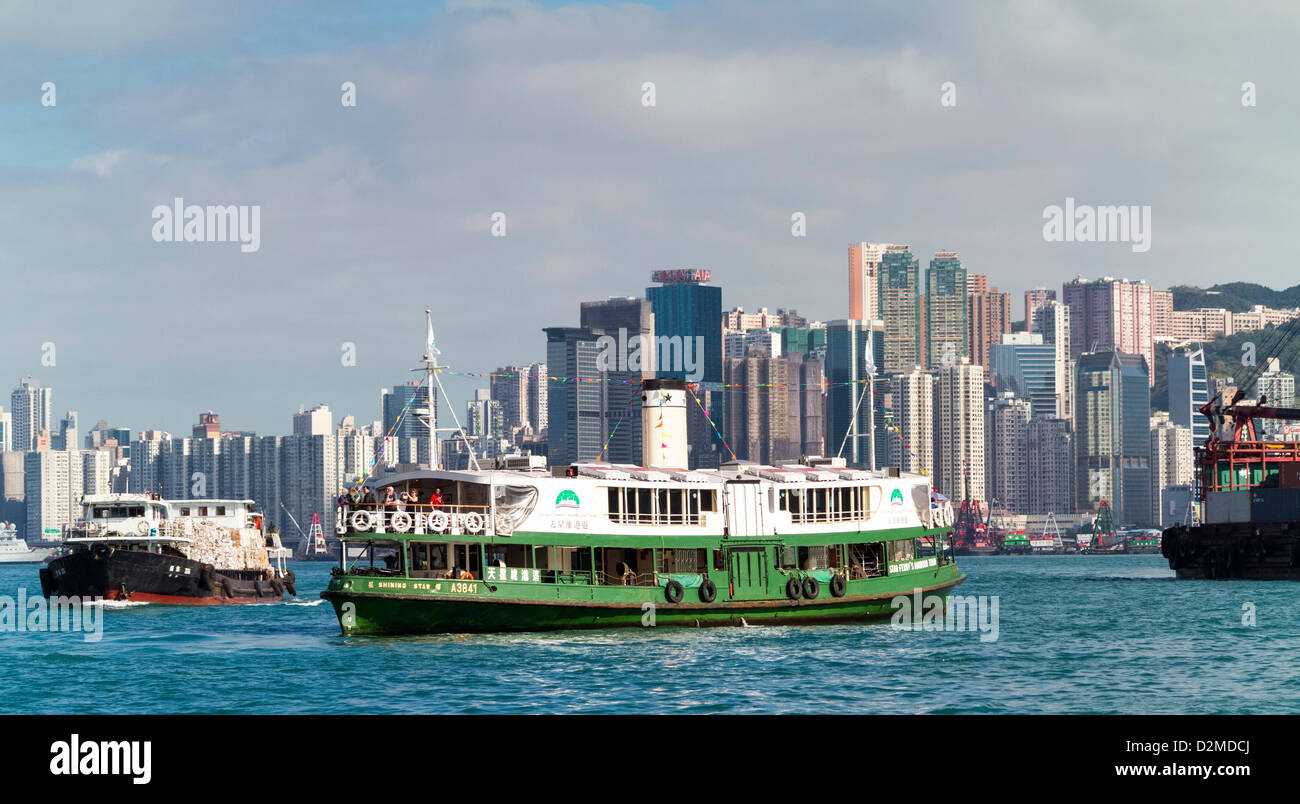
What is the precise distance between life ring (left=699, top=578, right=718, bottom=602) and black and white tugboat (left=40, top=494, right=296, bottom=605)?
111 feet

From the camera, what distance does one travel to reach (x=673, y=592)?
42.9 meters

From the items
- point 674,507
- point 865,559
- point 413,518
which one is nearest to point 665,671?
point 413,518

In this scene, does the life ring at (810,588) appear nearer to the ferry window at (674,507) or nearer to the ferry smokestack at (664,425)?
the ferry window at (674,507)

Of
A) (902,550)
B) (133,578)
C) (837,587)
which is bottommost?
(133,578)

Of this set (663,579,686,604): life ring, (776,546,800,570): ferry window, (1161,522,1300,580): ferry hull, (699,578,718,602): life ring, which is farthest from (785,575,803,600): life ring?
(1161,522,1300,580): ferry hull

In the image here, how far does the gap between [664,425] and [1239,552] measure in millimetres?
55754

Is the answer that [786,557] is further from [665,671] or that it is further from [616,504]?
[665,671]

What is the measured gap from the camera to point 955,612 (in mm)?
59812

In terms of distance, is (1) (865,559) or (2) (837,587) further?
(1) (865,559)

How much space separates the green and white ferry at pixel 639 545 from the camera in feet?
132

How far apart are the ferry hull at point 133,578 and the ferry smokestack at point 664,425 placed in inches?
1138

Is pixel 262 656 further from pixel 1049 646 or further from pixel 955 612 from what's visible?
pixel 955 612

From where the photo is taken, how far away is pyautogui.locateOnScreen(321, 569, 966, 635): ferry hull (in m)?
40.0
